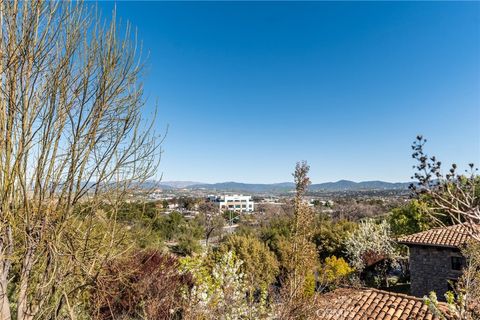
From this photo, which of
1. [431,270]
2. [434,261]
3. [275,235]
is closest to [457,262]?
[434,261]

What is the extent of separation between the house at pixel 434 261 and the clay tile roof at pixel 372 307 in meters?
7.08

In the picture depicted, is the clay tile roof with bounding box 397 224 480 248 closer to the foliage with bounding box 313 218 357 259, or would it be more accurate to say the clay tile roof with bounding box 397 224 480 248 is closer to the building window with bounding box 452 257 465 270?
the building window with bounding box 452 257 465 270

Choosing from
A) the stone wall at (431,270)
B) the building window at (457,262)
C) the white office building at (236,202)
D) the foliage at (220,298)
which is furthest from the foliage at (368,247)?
the white office building at (236,202)

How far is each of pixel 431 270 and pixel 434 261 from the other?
57 centimetres

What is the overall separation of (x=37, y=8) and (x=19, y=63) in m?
0.61

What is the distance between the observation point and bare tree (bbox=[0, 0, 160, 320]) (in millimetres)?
2988

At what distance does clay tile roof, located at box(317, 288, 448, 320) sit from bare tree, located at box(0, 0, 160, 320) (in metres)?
7.51

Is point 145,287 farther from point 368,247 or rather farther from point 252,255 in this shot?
point 368,247

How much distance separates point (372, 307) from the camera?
1005 centimetres

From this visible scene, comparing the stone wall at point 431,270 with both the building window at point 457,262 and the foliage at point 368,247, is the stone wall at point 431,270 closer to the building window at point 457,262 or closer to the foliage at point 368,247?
the building window at point 457,262

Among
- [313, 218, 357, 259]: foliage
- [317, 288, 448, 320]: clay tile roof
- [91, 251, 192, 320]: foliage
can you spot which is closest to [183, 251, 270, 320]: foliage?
[91, 251, 192, 320]: foliage

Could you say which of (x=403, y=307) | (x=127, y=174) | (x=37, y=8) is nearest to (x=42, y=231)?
(x=127, y=174)

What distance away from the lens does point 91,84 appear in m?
3.33

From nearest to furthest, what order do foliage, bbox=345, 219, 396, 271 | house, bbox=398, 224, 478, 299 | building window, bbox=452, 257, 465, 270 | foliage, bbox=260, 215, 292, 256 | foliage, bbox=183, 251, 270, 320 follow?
1. foliage, bbox=183, 251, 270, 320
2. building window, bbox=452, 257, 465, 270
3. house, bbox=398, 224, 478, 299
4. foliage, bbox=345, 219, 396, 271
5. foliage, bbox=260, 215, 292, 256
